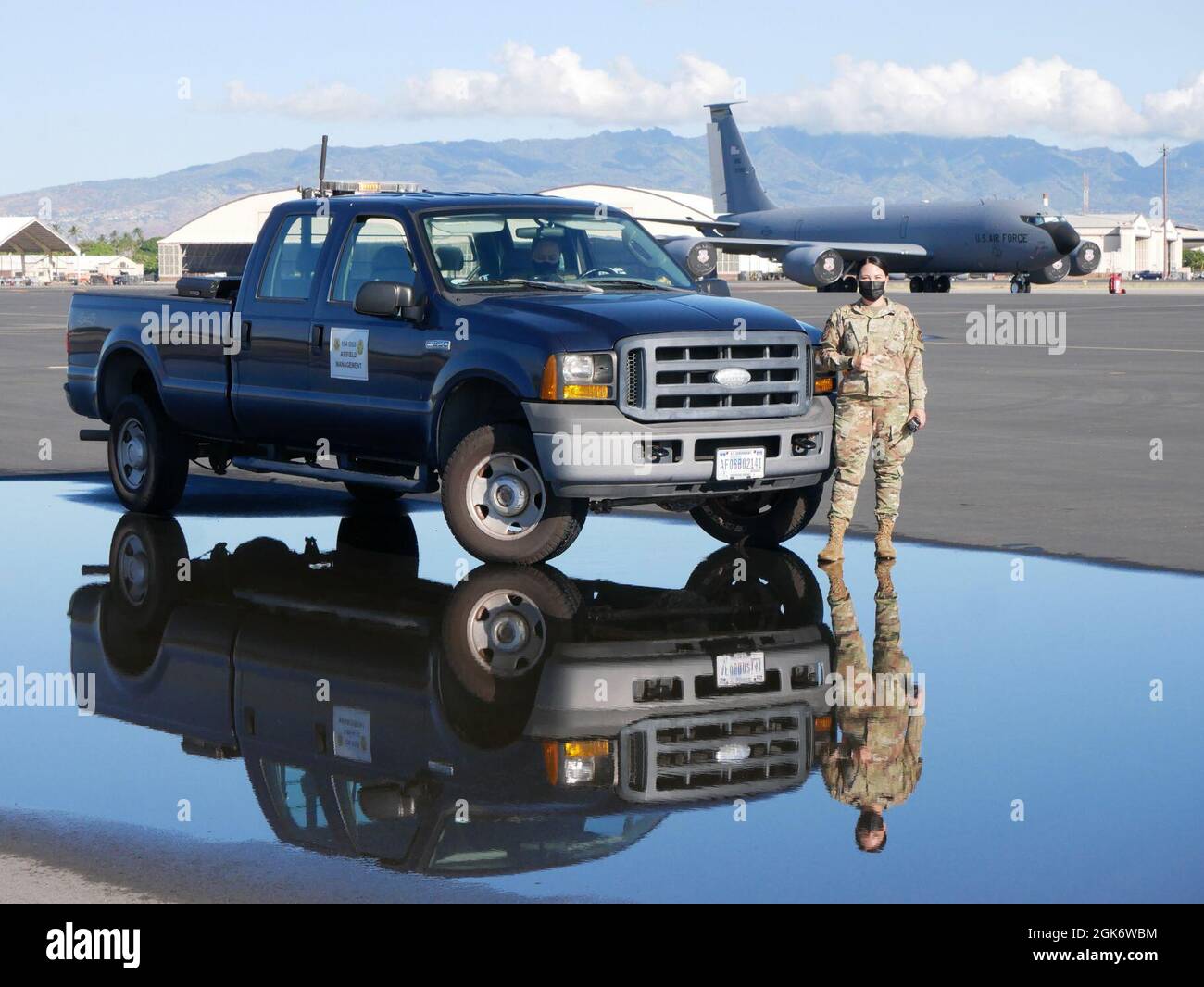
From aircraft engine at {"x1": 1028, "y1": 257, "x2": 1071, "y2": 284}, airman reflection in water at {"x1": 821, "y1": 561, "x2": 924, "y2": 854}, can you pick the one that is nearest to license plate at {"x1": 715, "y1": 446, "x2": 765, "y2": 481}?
airman reflection in water at {"x1": 821, "y1": 561, "x2": 924, "y2": 854}

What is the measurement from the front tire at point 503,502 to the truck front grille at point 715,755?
3437mm

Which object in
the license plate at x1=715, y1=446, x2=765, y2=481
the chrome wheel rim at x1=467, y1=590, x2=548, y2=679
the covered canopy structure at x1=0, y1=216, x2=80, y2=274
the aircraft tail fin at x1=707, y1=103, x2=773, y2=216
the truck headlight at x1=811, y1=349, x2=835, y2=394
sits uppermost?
the covered canopy structure at x1=0, y1=216, x2=80, y2=274

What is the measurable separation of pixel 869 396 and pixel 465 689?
14.1ft

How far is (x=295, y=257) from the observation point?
12.2 metres

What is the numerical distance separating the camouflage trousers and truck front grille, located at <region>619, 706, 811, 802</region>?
4002 mm

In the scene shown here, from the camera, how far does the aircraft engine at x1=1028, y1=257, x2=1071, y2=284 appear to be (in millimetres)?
75062

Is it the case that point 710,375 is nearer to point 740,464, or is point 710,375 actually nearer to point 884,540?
point 740,464

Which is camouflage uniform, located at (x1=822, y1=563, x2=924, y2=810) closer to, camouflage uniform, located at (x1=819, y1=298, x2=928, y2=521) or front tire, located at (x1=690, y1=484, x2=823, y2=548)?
camouflage uniform, located at (x1=819, y1=298, x2=928, y2=521)

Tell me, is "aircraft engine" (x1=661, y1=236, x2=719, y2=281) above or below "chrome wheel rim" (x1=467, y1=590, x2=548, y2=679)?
above

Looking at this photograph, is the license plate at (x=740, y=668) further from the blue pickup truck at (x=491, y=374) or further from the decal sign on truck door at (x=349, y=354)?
the decal sign on truck door at (x=349, y=354)

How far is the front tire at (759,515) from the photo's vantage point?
38.7 ft

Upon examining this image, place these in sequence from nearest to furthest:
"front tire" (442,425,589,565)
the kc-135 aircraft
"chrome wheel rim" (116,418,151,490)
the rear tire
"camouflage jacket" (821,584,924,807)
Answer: "camouflage jacket" (821,584,924,807)
"front tire" (442,425,589,565)
the rear tire
"chrome wheel rim" (116,418,151,490)
the kc-135 aircraft
